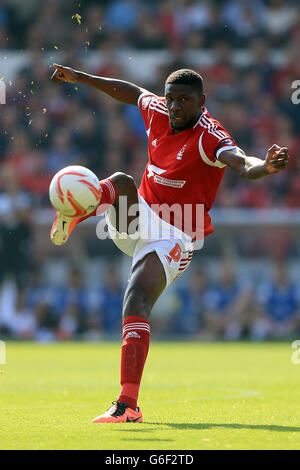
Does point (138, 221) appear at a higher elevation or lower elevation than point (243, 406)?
higher

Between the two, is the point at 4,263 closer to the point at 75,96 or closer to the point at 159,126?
the point at 75,96

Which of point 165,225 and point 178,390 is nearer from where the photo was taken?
point 165,225

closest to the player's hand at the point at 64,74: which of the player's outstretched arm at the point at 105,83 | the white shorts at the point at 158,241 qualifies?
the player's outstretched arm at the point at 105,83

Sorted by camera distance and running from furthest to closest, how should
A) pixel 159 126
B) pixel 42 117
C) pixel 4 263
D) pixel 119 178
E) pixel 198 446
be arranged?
pixel 42 117
pixel 4 263
pixel 159 126
pixel 119 178
pixel 198 446

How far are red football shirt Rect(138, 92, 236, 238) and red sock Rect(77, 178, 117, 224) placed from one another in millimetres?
518

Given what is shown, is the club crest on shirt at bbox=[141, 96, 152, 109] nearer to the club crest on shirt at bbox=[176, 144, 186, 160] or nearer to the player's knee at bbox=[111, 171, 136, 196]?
the club crest on shirt at bbox=[176, 144, 186, 160]

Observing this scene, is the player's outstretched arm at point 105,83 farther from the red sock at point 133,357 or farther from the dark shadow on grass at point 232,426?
the dark shadow on grass at point 232,426

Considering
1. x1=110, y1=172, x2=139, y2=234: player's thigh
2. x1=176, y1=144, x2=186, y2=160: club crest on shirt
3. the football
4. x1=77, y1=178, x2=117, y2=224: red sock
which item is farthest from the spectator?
the football

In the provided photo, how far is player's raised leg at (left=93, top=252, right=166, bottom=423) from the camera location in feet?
20.1

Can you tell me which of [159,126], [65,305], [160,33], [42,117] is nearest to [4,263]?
[65,305]

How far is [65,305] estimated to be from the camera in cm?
1830

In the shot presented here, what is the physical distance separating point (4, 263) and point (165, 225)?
461 inches

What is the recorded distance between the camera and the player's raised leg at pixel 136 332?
614 centimetres
